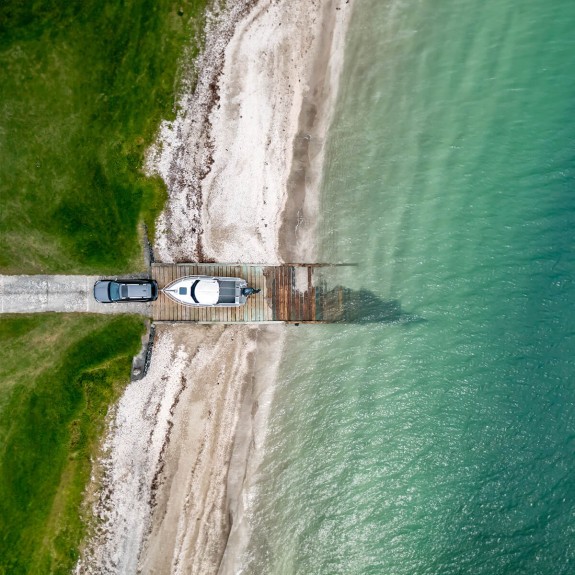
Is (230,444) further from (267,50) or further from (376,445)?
(267,50)

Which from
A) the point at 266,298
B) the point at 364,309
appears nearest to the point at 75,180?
the point at 266,298

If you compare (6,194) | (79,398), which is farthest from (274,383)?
(6,194)

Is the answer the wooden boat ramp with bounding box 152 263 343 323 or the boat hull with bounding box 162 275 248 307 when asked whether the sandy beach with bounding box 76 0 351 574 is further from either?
the boat hull with bounding box 162 275 248 307

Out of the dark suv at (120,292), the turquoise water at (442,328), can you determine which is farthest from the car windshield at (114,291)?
the turquoise water at (442,328)

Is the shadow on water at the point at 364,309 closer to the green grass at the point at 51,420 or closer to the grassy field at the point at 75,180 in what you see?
the grassy field at the point at 75,180

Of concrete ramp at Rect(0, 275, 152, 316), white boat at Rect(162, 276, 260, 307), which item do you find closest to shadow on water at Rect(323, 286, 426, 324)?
white boat at Rect(162, 276, 260, 307)

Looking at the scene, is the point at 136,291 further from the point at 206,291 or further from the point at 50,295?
the point at 50,295

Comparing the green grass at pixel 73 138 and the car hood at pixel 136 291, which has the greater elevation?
the green grass at pixel 73 138
